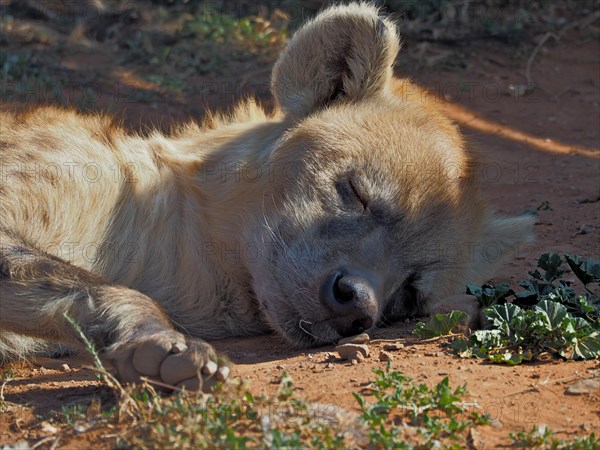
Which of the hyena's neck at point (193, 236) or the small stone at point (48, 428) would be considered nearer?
the small stone at point (48, 428)

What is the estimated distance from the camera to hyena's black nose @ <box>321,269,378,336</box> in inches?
137

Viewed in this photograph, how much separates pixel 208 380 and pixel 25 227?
129 centimetres

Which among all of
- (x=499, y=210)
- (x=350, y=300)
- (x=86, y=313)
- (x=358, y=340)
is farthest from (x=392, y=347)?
(x=499, y=210)

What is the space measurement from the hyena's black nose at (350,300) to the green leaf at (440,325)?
0.67 feet

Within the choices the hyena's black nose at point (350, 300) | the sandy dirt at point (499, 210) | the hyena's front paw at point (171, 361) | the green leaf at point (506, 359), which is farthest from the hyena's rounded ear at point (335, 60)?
the hyena's front paw at point (171, 361)

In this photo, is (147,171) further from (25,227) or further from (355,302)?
(355,302)

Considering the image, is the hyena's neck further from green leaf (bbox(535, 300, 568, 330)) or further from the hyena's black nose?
green leaf (bbox(535, 300, 568, 330))

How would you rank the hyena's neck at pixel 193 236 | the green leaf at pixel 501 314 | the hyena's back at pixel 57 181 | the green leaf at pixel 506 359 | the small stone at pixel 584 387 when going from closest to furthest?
the small stone at pixel 584 387
the green leaf at pixel 506 359
the green leaf at pixel 501 314
the hyena's back at pixel 57 181
the hyena's neck at pixel 193 236

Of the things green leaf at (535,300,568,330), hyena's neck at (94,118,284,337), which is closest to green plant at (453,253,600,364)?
green leaf at (535,300,568,330)

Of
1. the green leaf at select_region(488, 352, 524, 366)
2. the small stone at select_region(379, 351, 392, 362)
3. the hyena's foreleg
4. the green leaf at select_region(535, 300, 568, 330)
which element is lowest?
the small stone at select_region(379, 351, 392, 362)

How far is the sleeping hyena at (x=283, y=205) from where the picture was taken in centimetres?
371

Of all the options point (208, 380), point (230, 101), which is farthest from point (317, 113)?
point (230, 101)

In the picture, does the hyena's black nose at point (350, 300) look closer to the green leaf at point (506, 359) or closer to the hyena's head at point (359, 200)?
the hyena's head at point (359, 200)

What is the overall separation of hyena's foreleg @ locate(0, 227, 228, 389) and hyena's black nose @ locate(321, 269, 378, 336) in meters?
0.67
